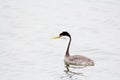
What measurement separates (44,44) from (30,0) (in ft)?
26.2

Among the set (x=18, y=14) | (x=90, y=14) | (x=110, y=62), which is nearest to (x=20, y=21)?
(x=18, y=14)

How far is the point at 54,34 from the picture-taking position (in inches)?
1353

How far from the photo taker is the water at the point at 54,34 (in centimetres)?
2903

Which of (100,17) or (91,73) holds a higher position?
(100,17)

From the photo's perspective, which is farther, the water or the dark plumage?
the dark plumage

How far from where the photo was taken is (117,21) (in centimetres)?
3628

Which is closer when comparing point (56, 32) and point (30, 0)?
point (56, 32)

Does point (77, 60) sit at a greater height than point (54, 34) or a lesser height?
lesser

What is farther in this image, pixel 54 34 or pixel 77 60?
pixel 54 34

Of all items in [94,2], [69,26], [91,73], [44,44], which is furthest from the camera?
[94,2]

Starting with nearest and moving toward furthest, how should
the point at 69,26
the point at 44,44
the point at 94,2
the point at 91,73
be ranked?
the point at 91,73 < the point at 44,44 < the point at 69,26 < the point at 94,2

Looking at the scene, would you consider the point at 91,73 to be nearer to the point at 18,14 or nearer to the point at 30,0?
the point at 18,14

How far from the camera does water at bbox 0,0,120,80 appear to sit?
1143 inches

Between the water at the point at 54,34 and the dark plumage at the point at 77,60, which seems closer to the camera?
the water at the point at 54,34
